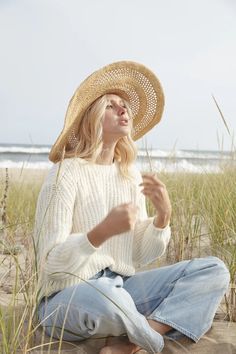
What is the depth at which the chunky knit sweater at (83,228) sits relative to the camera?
6.63 ft

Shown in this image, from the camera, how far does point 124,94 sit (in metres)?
2.64

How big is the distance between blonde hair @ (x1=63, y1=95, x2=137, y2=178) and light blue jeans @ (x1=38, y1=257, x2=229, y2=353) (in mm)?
490

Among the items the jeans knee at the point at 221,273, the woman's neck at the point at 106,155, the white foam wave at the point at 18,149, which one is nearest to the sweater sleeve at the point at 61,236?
the woman's neck at the point at 106,155

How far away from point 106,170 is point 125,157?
151 mm

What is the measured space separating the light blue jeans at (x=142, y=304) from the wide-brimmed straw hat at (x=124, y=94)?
1.94 ft

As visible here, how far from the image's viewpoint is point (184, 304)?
2.19 m

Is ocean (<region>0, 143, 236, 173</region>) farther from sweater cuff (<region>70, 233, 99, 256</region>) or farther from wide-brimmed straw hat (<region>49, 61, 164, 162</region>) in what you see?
sweater cuff (<region>70, 233, 99, 256</region>)

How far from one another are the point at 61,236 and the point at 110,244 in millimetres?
305

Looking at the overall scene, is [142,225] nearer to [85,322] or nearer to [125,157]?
[125,157]

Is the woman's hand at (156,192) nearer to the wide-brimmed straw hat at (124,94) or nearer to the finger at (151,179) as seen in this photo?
the finger at (151,179)

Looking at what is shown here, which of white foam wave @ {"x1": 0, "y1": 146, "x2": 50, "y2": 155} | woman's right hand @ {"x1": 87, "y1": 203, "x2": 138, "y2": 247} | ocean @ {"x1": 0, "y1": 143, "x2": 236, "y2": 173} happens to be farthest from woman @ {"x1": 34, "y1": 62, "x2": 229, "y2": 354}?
white foam wave @ {"x1": 0, "y1": 146, "x2": 50, "y2": 155}

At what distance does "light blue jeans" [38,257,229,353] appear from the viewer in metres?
2.00

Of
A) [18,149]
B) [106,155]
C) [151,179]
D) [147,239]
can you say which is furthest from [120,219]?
[18,149]

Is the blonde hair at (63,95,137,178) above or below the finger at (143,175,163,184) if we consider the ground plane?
above
